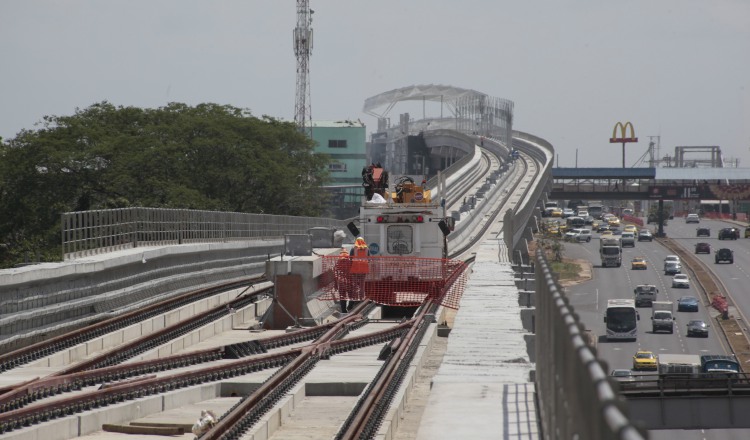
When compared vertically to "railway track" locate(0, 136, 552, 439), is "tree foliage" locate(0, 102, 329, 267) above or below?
above

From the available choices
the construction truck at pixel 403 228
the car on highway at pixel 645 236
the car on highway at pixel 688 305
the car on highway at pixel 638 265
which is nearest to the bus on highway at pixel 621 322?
the car on highway at pixel 688 305

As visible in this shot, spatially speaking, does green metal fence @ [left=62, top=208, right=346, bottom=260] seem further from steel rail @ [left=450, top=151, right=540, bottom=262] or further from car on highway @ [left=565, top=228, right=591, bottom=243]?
car on highway @ [left=565, top=228, right=591, bottom=243]

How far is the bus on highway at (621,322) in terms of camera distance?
68562 millimetres

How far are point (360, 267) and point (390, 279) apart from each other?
83cm

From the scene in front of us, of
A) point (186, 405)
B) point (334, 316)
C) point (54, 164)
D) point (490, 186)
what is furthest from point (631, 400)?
point (490, 186)

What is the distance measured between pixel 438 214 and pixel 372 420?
18.9 metres

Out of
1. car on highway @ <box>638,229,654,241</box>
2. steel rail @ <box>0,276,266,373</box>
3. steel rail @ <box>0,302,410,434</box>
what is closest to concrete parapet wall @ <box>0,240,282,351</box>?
steel rail @ <box>0,276,266,373</box>

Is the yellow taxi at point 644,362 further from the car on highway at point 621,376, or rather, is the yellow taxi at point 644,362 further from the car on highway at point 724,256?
the car on highway at point 724,256

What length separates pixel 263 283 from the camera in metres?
37.4

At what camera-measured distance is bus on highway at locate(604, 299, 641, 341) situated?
225 ft

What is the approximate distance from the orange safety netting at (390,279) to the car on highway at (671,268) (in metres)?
80.2

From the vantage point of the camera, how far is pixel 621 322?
68500 mm

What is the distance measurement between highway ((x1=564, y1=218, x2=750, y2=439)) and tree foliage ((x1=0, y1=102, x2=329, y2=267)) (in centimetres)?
1863

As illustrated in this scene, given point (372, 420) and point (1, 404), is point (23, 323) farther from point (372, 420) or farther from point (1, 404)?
point (372, 420)
